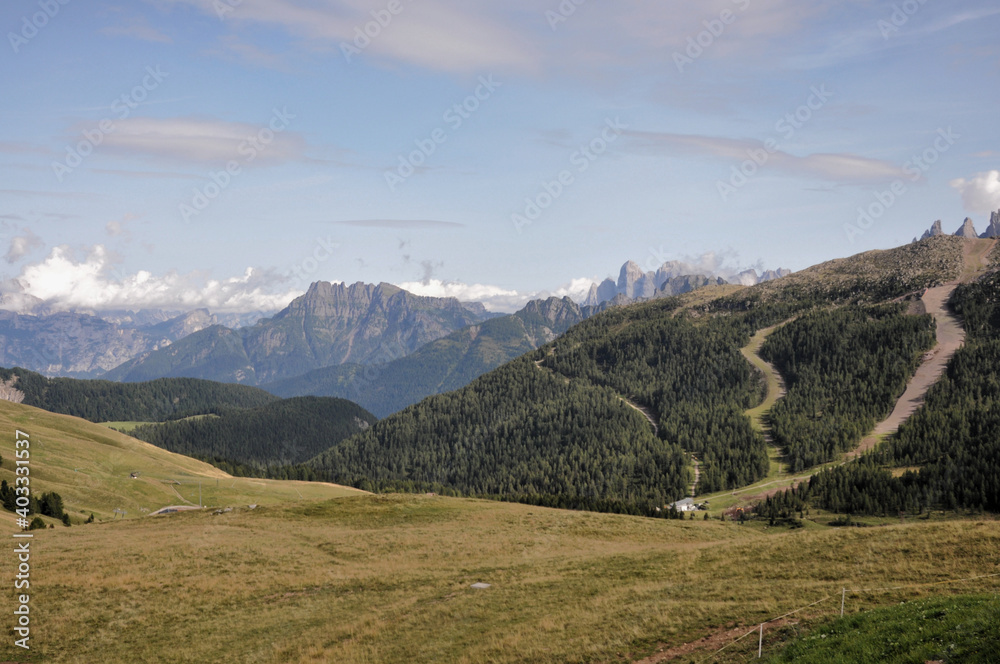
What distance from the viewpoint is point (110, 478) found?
14200cm

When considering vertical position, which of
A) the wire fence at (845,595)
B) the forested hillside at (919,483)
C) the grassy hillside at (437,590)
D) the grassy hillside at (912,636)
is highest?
the grassy hillside at (912,636)

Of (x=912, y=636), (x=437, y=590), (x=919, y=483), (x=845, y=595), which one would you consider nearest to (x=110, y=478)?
(x=437, y=590)

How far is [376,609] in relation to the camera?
150 feet

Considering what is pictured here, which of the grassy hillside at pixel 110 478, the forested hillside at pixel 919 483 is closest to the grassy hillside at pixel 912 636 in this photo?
the grassy hillside at pixel 110 478

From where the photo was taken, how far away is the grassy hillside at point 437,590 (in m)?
36.9

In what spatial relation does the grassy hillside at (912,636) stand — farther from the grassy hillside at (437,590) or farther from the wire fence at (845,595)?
the grassy hillside at (437,590)

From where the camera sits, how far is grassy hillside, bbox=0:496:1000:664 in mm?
36875

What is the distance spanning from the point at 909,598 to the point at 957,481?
527ft

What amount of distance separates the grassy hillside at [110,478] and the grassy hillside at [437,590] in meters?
56.7

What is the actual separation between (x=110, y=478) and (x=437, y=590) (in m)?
126

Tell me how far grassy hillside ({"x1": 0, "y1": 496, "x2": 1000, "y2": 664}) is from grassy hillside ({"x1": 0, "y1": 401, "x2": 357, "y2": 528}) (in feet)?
186

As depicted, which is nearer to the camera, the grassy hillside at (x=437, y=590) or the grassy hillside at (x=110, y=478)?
the grassy hillside at (x=437, y=590)

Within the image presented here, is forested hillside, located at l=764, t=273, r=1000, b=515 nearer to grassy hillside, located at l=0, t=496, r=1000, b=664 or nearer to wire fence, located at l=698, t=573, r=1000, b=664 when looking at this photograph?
grassy hillside, located at l=0, t=496, r=1000, b=664

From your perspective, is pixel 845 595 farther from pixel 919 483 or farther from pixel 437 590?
pixel 919 483
